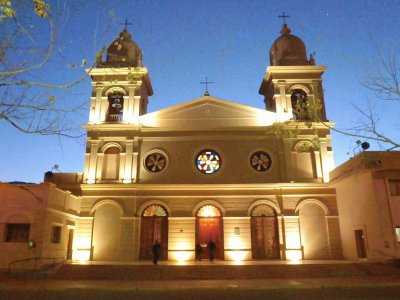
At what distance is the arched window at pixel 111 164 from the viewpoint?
2414 centimetres

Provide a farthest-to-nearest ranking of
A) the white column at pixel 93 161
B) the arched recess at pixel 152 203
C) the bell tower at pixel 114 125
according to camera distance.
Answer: the bell tower at pixel 114 125, the white column at pixel 93 161, the arched recess at pixel 152 203

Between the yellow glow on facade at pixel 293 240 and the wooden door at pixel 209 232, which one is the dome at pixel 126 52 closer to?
Result: the wooden door at pixel 209 232

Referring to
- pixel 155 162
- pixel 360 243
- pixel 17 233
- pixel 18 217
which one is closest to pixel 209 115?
pixel 155 162

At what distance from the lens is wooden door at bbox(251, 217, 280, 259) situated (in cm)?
2245

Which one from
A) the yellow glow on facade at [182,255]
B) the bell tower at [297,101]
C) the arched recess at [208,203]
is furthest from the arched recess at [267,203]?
the yellow glow on facade at [182,255]

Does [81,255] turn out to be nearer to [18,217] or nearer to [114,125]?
[18,217]

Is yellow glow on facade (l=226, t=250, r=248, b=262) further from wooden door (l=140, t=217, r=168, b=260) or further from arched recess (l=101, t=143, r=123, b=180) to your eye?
arched recess (l=101, t=143, r=123, b=180)

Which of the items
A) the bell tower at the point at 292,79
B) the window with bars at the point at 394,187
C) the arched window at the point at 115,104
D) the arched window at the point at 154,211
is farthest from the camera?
the arched window at the point at 115,104

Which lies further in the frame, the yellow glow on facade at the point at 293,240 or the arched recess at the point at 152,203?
the arched recess at the point at 152,203

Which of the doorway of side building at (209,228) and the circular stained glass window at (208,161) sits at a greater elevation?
the circular stained glass window at (208,161)

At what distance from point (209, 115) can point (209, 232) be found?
326 inches

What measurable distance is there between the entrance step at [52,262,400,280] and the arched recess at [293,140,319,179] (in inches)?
279

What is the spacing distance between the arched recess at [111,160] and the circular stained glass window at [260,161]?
9.25 m

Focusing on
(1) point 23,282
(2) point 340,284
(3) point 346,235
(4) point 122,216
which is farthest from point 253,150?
(1) point 23,282
